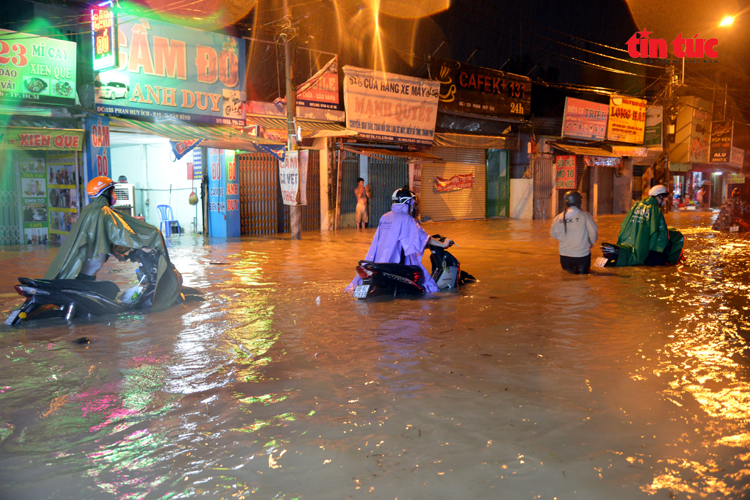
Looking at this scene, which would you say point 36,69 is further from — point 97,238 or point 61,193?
point 97,238

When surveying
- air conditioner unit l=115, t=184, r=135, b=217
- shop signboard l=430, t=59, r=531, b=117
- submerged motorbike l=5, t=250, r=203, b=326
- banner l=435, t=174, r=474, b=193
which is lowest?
submerged motorbike l=5, t=250, r=203, b=326

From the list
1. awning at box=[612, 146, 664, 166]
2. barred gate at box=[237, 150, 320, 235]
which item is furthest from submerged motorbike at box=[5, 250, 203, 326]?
awning at box=[612, 146, 664, 166]

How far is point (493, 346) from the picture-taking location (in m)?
5.88

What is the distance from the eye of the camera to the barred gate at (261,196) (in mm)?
18266

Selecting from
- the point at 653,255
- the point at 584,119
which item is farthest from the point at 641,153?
the point at 653,255

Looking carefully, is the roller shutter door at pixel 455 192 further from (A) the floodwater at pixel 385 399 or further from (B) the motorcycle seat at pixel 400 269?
(A) the floodwater at pixel 385 399

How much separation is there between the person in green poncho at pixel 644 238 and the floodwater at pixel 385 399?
340cm

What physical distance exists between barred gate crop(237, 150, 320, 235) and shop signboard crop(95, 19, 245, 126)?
1.56m

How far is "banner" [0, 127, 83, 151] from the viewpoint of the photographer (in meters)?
12.9

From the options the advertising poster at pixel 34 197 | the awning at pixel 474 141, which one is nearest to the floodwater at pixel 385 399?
the advertising poster at pixel 34 197

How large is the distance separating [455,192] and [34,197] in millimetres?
16059

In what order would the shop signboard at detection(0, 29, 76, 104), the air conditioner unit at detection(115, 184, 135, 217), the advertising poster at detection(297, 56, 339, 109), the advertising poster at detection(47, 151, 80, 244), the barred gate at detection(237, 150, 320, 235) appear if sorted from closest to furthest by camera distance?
the shop signboard at detection(0, 29, 76, 104), the advertising poster at detection(47, 151, 80, 244), the air conditioner unit at detection(115, 184, 135, 217), the barred gate at detection(237, 150, 320, 235), the advertising poster at detection(297, 56, 339, 109)

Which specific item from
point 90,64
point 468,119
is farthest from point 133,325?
point 468,119

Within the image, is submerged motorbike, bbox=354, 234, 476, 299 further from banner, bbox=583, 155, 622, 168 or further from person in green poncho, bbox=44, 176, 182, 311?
banner, bbox=583, 155, 622, 168
